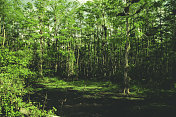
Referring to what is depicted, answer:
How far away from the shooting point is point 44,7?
31.1 m

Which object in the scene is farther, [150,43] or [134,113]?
[150,43]

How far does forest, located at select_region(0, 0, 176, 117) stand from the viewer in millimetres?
10250

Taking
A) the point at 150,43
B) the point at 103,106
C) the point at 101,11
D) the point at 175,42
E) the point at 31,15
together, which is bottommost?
the point at 103,106

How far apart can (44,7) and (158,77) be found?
28633mm

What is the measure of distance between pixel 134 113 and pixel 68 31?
2665 cm

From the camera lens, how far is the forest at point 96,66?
10.2m

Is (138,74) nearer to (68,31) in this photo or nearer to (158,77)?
(158,77)

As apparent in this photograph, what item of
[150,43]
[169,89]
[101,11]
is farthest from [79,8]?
[169,89]

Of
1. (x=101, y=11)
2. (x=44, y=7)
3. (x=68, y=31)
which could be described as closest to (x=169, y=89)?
(x=101, y=11)

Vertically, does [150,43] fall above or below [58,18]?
below

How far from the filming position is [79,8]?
35094mm

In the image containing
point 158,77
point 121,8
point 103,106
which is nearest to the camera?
point 103,106

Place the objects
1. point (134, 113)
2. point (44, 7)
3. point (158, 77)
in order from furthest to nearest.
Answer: point (44, 7), point (158, 77), point (134, 113)

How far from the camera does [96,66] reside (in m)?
41.0
